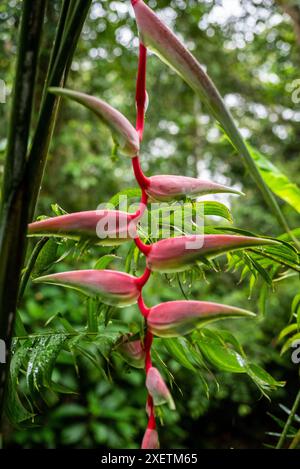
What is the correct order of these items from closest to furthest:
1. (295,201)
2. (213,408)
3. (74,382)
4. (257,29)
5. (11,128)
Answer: (11,128), (295,201), (74,382), (257,29), (213,408)

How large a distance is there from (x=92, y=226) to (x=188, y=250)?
49 millimetres

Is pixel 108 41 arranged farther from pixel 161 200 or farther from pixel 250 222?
pixel 161 200

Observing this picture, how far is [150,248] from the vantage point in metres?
0.28

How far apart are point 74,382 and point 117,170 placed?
1.10 m

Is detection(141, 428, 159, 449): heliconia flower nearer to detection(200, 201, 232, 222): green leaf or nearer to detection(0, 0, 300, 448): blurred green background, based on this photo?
detection(200, 201, 232, 222): green leaf

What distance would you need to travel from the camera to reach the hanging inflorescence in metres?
0.25

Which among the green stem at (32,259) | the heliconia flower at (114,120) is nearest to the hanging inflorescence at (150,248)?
the heliconia flower at (114,120)

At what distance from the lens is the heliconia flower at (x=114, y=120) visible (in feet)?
0.78

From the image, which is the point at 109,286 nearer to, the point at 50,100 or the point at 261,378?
the point at 50,100

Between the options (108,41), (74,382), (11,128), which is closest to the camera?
(11,128)

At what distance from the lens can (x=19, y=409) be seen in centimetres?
39

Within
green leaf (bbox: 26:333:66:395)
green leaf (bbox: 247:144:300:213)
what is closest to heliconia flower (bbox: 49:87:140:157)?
green leaf (bbox: 26:333:66:395)
